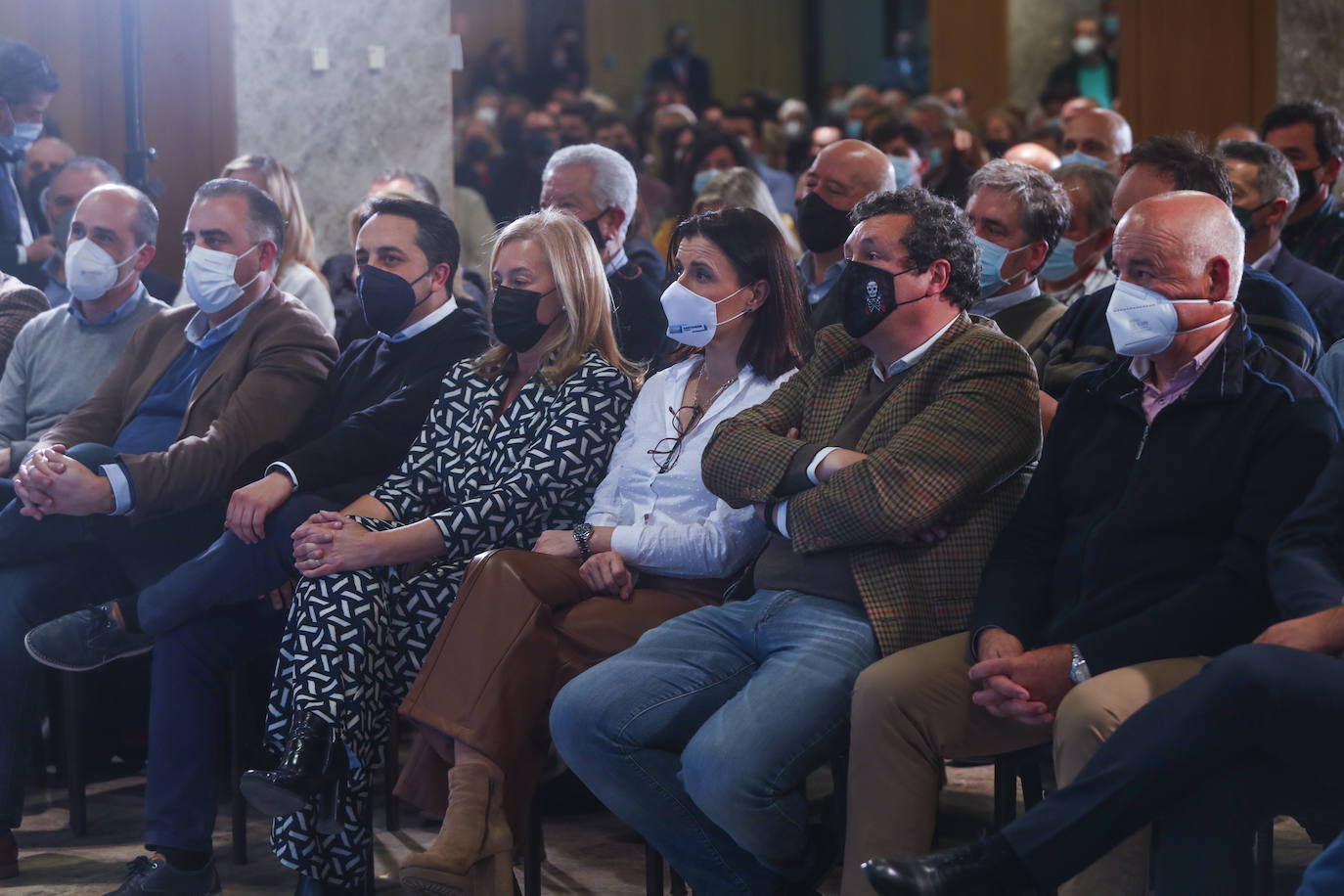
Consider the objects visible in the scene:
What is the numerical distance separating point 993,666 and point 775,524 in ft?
1.73

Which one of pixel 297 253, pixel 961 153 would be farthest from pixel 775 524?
pixel 961 153

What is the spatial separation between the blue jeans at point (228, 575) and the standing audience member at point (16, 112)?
89.0 inches

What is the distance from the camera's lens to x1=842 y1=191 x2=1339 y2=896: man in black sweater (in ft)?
8.34

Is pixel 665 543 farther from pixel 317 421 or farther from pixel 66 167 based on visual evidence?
pixel 66 167

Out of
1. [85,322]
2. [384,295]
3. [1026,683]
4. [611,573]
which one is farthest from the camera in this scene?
[85,322]

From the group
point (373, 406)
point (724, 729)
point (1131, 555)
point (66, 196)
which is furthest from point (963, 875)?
point (66, 196)

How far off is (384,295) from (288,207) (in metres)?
1.48

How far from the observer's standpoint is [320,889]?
3146mm

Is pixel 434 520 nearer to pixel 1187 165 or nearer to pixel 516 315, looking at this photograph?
pixel 516 315

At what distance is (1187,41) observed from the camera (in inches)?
303

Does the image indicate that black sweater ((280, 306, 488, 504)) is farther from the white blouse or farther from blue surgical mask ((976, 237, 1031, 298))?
blue surgical mask ((976, 237, 1031, 298))

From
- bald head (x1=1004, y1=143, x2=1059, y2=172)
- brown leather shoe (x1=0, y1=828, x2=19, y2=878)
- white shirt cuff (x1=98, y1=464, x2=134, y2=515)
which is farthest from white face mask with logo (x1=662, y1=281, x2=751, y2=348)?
bald head (x1=1004, y1=143, x2=1059, y2=172)

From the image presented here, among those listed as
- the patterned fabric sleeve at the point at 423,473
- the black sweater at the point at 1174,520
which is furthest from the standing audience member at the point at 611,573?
the black sweater at the point at 1174,520

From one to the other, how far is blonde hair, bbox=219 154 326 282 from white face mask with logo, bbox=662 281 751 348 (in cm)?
199
